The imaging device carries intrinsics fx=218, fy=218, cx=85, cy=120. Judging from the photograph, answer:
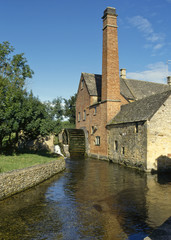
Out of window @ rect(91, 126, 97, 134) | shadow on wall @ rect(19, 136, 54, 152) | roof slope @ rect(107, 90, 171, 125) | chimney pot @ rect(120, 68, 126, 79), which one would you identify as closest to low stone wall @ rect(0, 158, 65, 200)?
roof slope @ rect(107, 90, 171, 125)

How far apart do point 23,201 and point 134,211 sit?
463 cm

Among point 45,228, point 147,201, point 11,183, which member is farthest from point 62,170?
point 45,228

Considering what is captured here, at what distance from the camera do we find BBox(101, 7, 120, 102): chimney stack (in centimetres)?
2333

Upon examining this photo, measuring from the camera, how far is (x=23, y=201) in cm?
932

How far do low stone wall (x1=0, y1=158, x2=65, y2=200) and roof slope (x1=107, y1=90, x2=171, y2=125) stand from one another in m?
8.03

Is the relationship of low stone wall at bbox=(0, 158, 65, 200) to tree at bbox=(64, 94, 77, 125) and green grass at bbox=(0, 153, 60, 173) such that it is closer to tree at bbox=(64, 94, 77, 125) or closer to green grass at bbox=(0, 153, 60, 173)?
green grass at bbox=(0, 153, 60, 173)

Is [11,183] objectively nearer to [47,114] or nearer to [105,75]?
[47,114]

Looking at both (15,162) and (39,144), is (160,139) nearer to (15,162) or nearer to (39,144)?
(15,162)

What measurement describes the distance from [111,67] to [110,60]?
A: 0.77 meters

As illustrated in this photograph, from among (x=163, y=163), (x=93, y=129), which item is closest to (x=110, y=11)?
(x=93, y=129)

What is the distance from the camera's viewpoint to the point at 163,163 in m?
16.4

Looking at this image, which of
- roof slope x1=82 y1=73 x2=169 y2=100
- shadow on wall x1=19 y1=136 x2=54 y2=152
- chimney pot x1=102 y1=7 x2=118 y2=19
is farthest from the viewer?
roof slope x1=82 y1=73 x2=169 y2=100

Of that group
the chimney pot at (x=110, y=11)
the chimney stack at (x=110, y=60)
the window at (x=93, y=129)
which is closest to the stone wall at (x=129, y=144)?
the window at (x=93, y=129)

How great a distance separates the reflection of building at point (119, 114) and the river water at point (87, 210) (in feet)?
13.0
